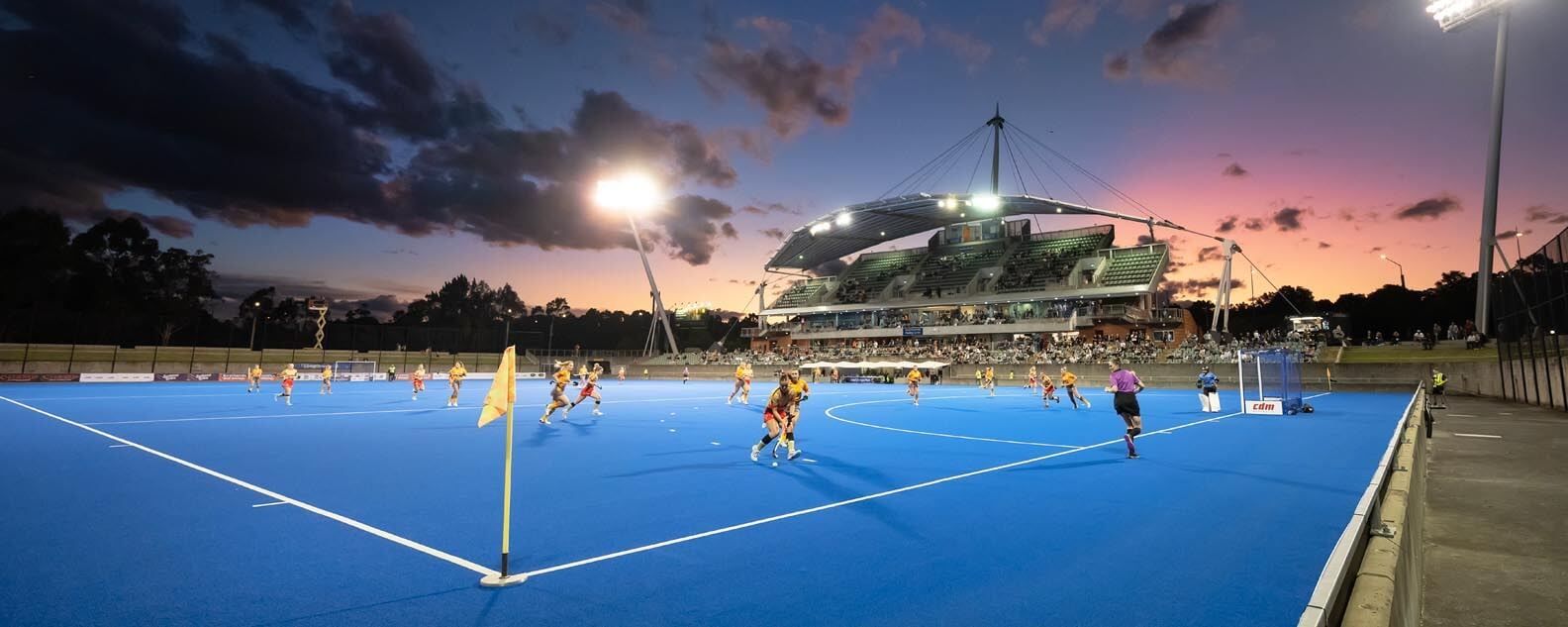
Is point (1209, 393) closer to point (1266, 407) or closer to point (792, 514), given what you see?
point (1266, 407)

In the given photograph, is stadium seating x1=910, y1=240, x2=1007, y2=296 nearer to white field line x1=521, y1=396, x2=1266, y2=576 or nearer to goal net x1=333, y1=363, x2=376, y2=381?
goal net x1=333, y1=363, x2=376, y2=381

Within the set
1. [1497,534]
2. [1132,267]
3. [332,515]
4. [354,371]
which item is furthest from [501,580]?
[1132,267]

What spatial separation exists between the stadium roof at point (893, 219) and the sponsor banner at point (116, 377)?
64.0 meters

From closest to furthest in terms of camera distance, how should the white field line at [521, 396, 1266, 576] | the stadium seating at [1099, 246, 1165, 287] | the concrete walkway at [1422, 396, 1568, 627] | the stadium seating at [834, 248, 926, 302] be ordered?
the concrete walkway at [1422, 396, 1568, 627] → the white field line at [521, 396, 1266, 576] → the stadium seating at [1099, 246, 1165, 287] → the stadium seating at [834, 248, 926, 302]

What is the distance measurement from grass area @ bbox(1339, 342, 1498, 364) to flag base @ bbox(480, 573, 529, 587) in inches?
1822

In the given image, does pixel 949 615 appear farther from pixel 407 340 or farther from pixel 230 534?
pixel 407 340

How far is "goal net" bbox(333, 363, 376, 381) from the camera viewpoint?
57.0 m

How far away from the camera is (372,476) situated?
10.5 m

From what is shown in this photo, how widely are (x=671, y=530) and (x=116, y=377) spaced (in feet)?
199

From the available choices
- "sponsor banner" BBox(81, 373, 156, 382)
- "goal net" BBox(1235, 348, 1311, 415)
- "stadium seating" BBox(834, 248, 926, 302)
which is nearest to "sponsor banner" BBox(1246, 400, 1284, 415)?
"goal net" BBox(1235, 348, 1311, 415)

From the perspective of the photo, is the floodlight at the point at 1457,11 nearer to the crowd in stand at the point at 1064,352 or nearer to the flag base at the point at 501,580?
the crowd in stand at the point at 1064,352

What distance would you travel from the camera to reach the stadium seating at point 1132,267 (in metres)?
67.9

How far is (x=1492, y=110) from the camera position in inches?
1398

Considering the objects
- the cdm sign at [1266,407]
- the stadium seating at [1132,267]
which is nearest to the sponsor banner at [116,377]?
the cdm sign at [1266,407]
